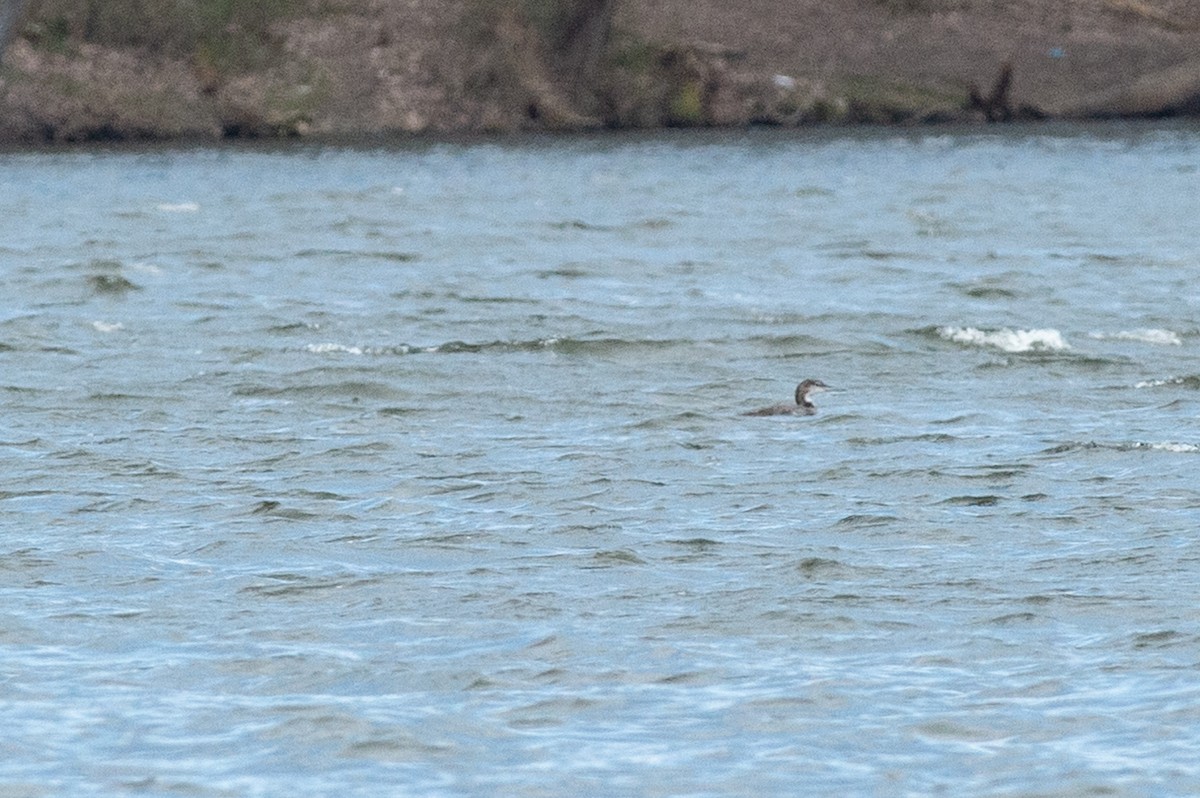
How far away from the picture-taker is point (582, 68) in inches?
2346

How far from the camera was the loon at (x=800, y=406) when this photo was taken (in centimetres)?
1596

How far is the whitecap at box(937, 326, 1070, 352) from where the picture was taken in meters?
19.2

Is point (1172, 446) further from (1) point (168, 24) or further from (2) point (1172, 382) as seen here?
(1) point (168, 24)

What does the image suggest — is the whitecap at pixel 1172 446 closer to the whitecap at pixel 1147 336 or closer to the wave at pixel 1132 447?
the wave at pixel 1132 447

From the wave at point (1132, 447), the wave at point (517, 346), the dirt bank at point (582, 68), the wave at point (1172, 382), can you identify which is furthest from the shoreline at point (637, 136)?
the wave at point (1132, 447)

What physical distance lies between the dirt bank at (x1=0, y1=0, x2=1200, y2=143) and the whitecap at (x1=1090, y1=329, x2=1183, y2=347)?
1536 inches

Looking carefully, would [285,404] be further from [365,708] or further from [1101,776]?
[1101,776]

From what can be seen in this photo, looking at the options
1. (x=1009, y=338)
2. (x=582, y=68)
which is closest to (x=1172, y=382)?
(x=1009, y=338)

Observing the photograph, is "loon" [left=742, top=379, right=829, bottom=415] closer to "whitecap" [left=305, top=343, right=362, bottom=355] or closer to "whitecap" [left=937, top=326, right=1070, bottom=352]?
"whitecap" [left=937, top=326, right=1070, bottom=352]

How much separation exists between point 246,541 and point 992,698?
14.2ft

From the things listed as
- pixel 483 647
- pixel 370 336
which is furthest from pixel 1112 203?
pixel 483 647

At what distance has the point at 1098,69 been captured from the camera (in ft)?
193

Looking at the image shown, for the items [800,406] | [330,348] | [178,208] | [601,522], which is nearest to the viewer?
[601,522]

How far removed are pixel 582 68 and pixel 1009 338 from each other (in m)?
40.9
